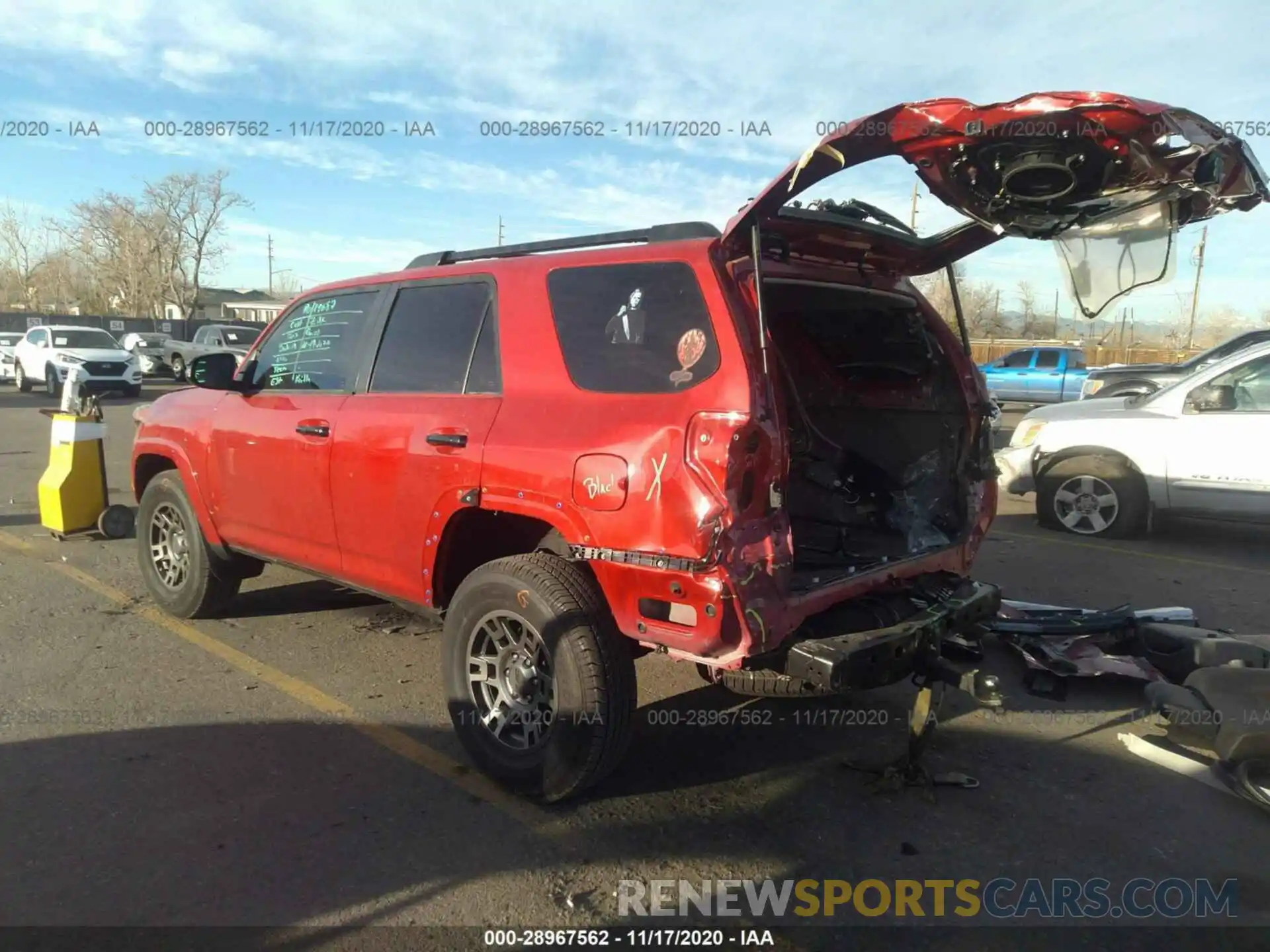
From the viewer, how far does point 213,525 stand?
5.07 m

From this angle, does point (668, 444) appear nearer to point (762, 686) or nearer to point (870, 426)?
point (762, 686)

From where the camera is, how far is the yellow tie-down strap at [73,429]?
702cm

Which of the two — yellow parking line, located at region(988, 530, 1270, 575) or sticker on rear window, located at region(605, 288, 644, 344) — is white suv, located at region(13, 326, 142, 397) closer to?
yellow parking line, located at region(988, 530, 1270, 575)

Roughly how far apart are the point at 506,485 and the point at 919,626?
1.58m

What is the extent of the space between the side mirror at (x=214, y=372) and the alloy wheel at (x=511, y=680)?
7.54ft

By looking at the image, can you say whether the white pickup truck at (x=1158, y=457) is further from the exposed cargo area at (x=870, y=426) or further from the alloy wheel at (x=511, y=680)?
the alloy wheel at (x=511, y=680)

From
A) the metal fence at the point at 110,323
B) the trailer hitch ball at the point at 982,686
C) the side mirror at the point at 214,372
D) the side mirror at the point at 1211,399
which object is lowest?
the trailer hitch ball at the point at 982,686

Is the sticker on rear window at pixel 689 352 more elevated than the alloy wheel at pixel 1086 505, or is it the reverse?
the sticker on rear window at pixel 689 352

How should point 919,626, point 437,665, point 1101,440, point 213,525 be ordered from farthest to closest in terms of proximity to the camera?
point 1101,440 → point 213,525 → point 437,665 → point 919,626

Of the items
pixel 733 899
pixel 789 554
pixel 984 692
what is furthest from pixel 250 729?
pixel 984 692

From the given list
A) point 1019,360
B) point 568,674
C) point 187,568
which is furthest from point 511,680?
point 1019,360

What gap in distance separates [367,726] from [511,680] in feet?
2.99

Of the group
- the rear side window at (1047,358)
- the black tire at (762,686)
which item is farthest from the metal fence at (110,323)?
the black tire at (762,686)

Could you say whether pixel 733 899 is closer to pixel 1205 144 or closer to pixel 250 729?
pixel 250 729
